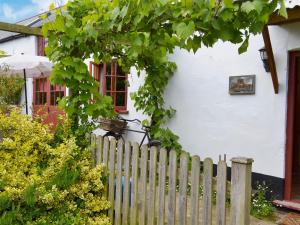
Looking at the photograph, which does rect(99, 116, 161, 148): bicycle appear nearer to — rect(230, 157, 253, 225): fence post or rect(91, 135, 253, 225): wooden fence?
rect(91, 135, 253, 225): wooden fence

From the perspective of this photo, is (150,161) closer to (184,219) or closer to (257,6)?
(184,219)

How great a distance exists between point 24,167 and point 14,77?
9784 mm

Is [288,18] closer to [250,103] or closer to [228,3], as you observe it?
[250,103]

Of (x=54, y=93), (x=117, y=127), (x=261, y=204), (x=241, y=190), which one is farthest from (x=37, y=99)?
(x=241, y=190)

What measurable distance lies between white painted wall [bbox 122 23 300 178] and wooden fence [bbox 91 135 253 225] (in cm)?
239

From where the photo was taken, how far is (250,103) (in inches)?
239

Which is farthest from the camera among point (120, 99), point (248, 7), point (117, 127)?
point (120, 99)

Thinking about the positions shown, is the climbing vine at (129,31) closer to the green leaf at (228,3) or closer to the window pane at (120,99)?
the green leaf at (228,3)

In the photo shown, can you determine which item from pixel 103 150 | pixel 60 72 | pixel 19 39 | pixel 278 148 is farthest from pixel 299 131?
pixel 19 39

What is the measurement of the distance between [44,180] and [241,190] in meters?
2.17

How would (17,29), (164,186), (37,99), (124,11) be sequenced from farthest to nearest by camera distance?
1. (37,99)
2. (17,29)
3. (164,186)
4. (124,11)

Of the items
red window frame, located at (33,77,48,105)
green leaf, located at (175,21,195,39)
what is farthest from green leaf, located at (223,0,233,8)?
red window frame, located at (33,77,48,105)

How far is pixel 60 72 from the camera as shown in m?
4.11

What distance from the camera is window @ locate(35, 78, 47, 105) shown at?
13.5m
